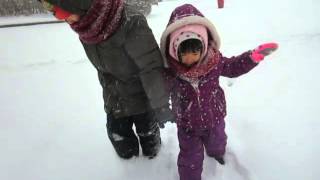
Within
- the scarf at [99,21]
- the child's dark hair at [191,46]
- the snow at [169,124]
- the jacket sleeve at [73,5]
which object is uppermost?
the jacket sleeve at [73,5]

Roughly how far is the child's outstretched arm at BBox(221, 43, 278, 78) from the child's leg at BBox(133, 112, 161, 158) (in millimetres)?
616

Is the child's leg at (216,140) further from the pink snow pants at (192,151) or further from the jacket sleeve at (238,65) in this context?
the jacket sleeve at (238,65)

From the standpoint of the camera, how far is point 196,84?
1854 millimetres

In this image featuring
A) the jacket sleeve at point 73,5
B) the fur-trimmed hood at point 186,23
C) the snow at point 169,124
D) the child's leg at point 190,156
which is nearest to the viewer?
the jacket sleeve at point 73,5

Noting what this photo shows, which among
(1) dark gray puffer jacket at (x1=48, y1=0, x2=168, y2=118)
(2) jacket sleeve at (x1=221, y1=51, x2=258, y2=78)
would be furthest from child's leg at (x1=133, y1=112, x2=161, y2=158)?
(2) jacket sleeve at (x1=221, y1=51, x2=258, y2=78)

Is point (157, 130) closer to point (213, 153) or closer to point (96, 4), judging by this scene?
point (213, 153)

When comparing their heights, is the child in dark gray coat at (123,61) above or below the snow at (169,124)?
above

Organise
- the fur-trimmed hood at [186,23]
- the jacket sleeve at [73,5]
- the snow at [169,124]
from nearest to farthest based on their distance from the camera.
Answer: the jacket sleeve at [73,5]
the fur-trimmed hood at [186,23]
the snow at [169,124]

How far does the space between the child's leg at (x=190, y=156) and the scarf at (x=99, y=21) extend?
2.44ft

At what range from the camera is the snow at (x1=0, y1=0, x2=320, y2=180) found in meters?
2.24

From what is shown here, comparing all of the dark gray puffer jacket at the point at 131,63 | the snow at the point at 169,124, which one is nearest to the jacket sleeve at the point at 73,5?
the dark gray puffer jacket at the point at 131,63

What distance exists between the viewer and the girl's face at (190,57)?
171cm

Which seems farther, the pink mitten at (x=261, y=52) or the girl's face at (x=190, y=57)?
the pink mitten at (x=261, y=52)

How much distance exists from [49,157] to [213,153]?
128cm
